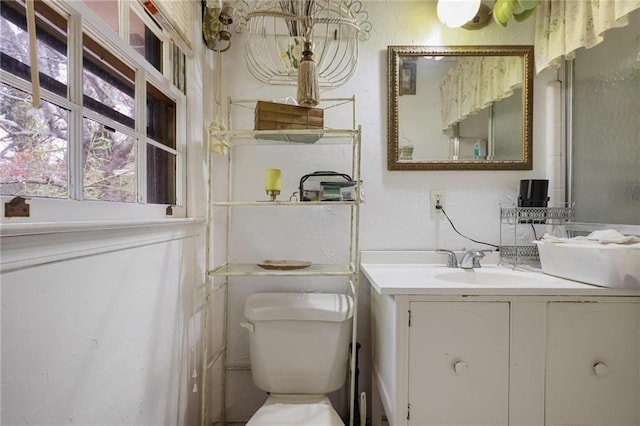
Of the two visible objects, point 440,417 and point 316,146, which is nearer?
point 440,417

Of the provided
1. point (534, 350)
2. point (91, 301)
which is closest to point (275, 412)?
point (91, 301)

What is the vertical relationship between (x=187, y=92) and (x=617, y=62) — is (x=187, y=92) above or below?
below

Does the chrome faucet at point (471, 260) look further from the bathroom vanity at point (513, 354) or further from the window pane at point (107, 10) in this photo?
the window pane at point (107, 10)

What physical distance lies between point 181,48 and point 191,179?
19.9 inches

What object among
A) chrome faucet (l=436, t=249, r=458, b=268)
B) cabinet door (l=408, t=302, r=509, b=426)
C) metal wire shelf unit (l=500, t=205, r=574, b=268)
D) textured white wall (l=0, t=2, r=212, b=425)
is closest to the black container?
metal wire shelf unit (l=500, t=205, r=574, b=268)

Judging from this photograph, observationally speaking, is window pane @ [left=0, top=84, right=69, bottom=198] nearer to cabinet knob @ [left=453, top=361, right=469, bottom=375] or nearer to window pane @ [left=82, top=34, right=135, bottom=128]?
window pane @ [left=82, top=34, right=135, bottom=128]

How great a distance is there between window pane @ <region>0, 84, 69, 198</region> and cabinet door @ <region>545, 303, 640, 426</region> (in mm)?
1456

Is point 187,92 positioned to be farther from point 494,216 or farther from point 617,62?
point 617,62

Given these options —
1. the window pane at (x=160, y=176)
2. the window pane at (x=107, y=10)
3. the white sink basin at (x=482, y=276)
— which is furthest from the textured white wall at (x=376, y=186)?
the window pane at (x=107, y=10)

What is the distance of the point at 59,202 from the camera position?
654mm

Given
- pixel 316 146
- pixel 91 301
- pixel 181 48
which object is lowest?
pixel 91 301

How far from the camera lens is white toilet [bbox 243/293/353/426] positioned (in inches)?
49.9

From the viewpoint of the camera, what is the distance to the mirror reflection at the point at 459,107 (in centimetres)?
151

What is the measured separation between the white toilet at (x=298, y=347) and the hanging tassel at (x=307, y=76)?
0.83 metres
